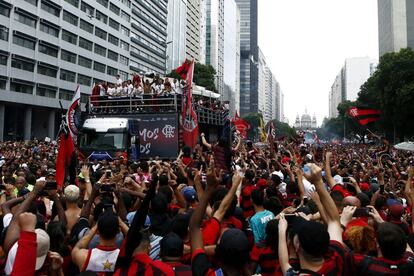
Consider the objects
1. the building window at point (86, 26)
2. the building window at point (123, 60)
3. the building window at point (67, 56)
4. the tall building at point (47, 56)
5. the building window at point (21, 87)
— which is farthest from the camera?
the building window at point (123, 60)

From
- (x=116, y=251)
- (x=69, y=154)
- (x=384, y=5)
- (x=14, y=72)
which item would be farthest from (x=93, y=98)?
(x=384, y=5)

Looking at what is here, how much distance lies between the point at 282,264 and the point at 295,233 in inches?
10.9

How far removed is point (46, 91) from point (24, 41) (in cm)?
663

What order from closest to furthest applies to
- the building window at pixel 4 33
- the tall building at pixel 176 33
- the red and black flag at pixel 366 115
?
the red and black flag at pixel 366 115
the building window at pixel 4 33
the tall building at pixel 176 33

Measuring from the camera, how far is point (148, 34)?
260ft

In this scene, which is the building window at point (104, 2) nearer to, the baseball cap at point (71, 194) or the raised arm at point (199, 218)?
the baseball cap at point (71, 194)

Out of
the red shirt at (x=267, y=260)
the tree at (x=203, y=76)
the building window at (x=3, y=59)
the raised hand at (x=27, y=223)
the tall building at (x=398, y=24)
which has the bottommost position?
the red shirt at (x=267, y=260)

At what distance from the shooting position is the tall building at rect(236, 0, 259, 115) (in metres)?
180

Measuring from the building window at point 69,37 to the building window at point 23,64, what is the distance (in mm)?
7503

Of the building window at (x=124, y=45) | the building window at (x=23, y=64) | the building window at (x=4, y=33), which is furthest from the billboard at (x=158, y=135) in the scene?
the building window at (x=124, y=45)

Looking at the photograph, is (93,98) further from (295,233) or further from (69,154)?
(295,233)

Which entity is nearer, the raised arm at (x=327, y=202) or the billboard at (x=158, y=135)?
the raised arm at (x=327, y=202)

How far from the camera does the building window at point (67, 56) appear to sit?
52.5 metres

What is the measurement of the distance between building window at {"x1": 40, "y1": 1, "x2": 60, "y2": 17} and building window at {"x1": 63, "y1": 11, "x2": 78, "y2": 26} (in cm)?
130
